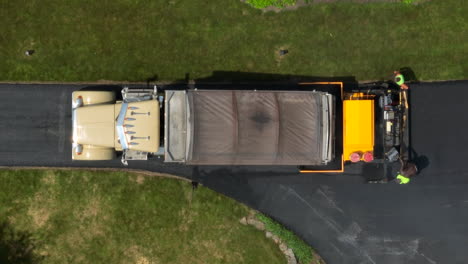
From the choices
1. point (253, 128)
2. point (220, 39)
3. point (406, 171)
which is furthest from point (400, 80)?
point (220, 39)

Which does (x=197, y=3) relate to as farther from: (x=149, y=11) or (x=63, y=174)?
(x=63, y=174)

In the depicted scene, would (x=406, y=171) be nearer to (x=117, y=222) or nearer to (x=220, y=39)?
(x=220, y=39)

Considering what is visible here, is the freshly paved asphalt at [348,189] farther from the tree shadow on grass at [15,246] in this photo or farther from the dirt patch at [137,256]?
the dirt patch at [137,256]

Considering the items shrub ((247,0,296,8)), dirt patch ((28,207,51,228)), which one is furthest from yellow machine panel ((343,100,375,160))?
dirt patch ((28,207,51,228))

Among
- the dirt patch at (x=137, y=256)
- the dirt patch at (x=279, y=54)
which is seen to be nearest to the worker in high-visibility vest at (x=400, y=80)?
the dirt patch at (x=279, y=54)

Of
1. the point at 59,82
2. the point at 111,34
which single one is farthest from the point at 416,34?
the point at 59,82

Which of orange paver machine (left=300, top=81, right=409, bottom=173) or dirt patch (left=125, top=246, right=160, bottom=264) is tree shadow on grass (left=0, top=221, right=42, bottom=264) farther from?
orange paver machine (left=300, top=81, right=409, bottom=173)

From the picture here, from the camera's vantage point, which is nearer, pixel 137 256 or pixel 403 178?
pixel 403 178
